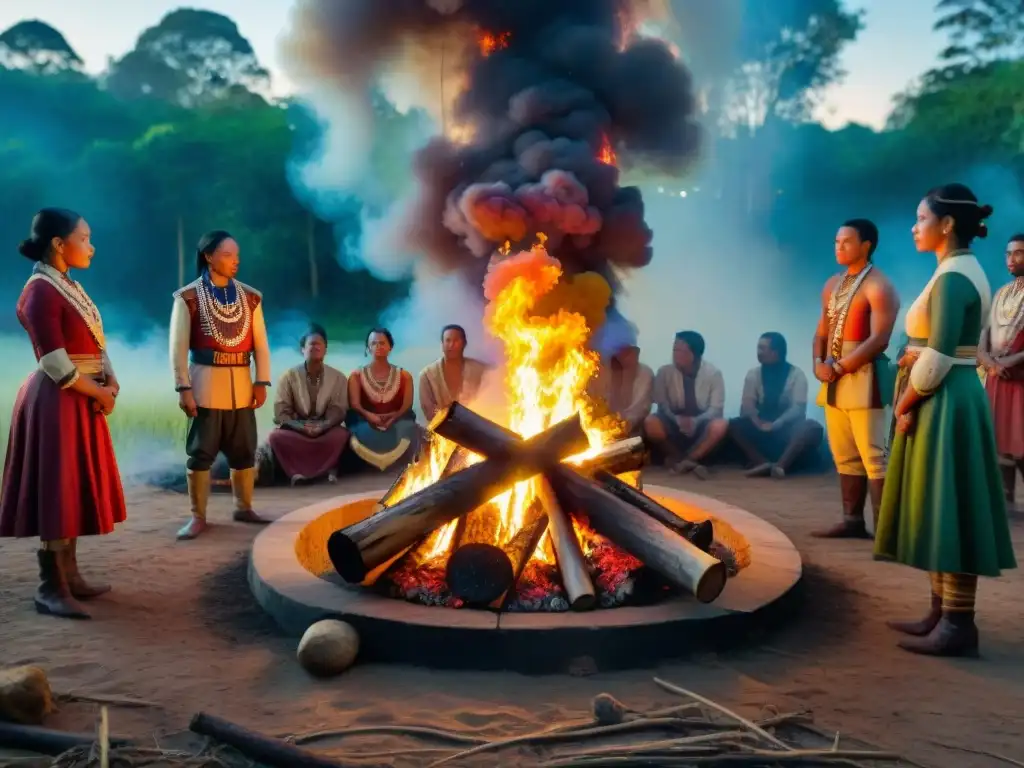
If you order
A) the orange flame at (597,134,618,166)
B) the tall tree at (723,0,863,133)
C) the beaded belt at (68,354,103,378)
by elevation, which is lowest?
the beaded belt at (68,354,103,378)

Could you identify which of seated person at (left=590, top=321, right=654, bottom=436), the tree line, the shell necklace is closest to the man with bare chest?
seated person at (left=590, top=321, right=654, bottom=436)

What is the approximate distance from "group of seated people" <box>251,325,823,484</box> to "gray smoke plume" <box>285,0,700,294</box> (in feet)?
6.74

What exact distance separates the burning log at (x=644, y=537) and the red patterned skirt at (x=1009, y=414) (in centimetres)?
373

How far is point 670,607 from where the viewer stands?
3.38m

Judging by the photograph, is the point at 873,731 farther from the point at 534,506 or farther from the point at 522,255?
the point at 522,255

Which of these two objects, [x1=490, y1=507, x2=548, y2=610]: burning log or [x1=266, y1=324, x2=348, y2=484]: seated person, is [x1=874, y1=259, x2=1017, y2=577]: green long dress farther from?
[x1=266, y1=324, x2=348, y2=484]: seated person

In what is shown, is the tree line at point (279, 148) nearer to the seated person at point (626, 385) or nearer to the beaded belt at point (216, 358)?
the seated person at point (626, 385)

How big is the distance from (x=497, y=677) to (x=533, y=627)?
0.79 feet

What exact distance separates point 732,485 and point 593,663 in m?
4.65

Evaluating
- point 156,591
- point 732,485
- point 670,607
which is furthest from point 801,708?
point 732,485

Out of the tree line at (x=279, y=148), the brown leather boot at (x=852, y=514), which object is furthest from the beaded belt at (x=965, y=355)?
the tree line at (x=279, y=148)

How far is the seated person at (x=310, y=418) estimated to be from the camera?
7629mm

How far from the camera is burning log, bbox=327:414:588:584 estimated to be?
3.57 metres

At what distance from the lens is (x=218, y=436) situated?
5.50m
